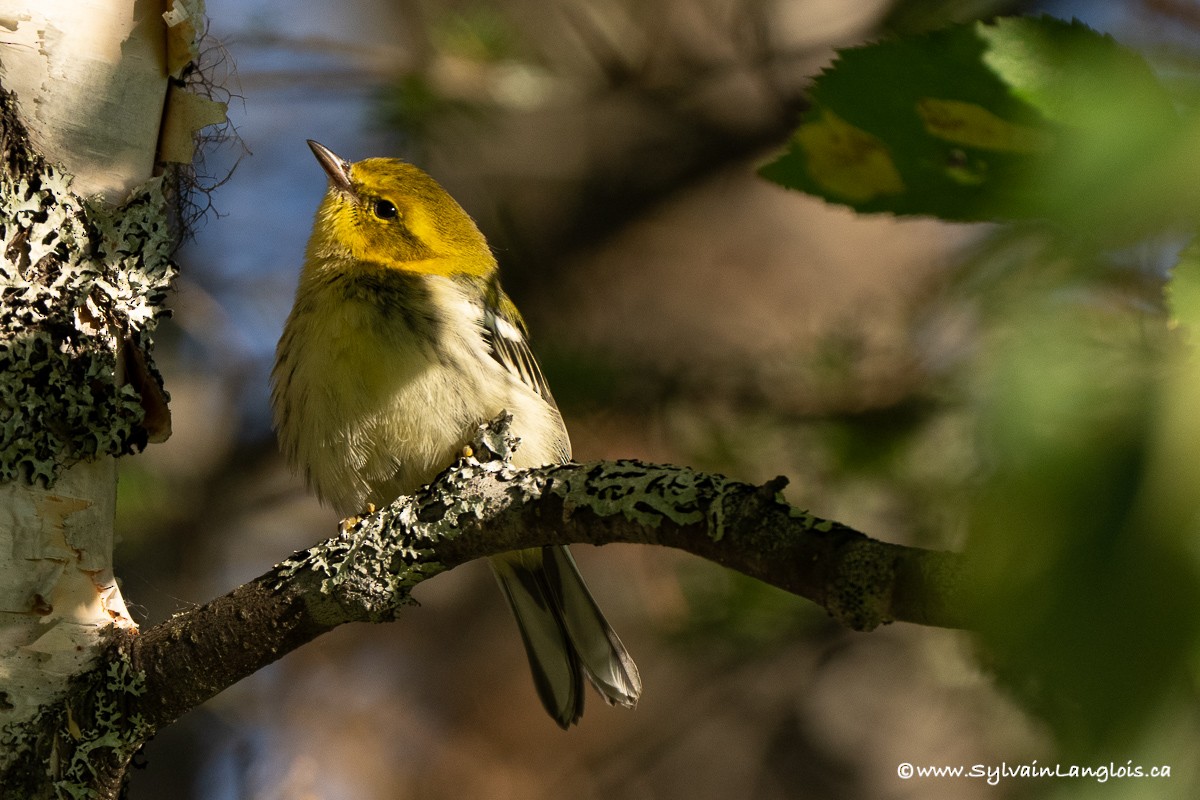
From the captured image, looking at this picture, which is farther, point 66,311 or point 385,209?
point 385,209

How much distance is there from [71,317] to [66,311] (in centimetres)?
1

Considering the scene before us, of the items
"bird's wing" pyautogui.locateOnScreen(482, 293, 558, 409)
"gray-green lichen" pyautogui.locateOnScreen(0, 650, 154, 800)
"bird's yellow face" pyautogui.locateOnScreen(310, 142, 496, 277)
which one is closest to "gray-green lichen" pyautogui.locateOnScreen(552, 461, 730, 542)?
"gray-green lichen" pyautogui.locateOnScreen(0, 650, 154, 800)

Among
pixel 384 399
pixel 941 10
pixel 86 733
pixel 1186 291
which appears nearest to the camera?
pixel 1186 291

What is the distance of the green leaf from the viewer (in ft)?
2.29

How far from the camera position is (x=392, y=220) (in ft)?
12.5

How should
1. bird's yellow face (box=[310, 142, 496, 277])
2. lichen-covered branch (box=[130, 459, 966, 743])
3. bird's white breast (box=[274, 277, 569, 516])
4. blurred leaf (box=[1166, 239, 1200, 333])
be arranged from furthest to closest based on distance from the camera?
bird's yellow face (box=[310, 142, 496, 277])
bird's white breast (box=[274, 277, 569, 516])
lichen-covered branch (box=[130, 459, 966, 743])
blurred leaf (box=[1166, 239, 1200, 333])

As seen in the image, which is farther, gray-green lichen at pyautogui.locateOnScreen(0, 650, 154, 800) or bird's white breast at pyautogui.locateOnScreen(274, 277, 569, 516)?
bird's white breast at pyautogui.locateOnScreen(274, 277, 569, 516)

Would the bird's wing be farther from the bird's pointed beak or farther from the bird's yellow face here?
the bird's pointed beak

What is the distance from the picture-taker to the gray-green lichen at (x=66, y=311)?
206 cm

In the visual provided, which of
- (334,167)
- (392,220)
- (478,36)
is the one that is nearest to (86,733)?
(392,220)

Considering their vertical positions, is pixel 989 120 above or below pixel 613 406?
above

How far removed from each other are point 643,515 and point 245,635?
A: 0.79 meters

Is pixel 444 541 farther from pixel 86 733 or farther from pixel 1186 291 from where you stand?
pixel 1186 291

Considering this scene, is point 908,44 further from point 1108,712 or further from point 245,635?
point 245,635
